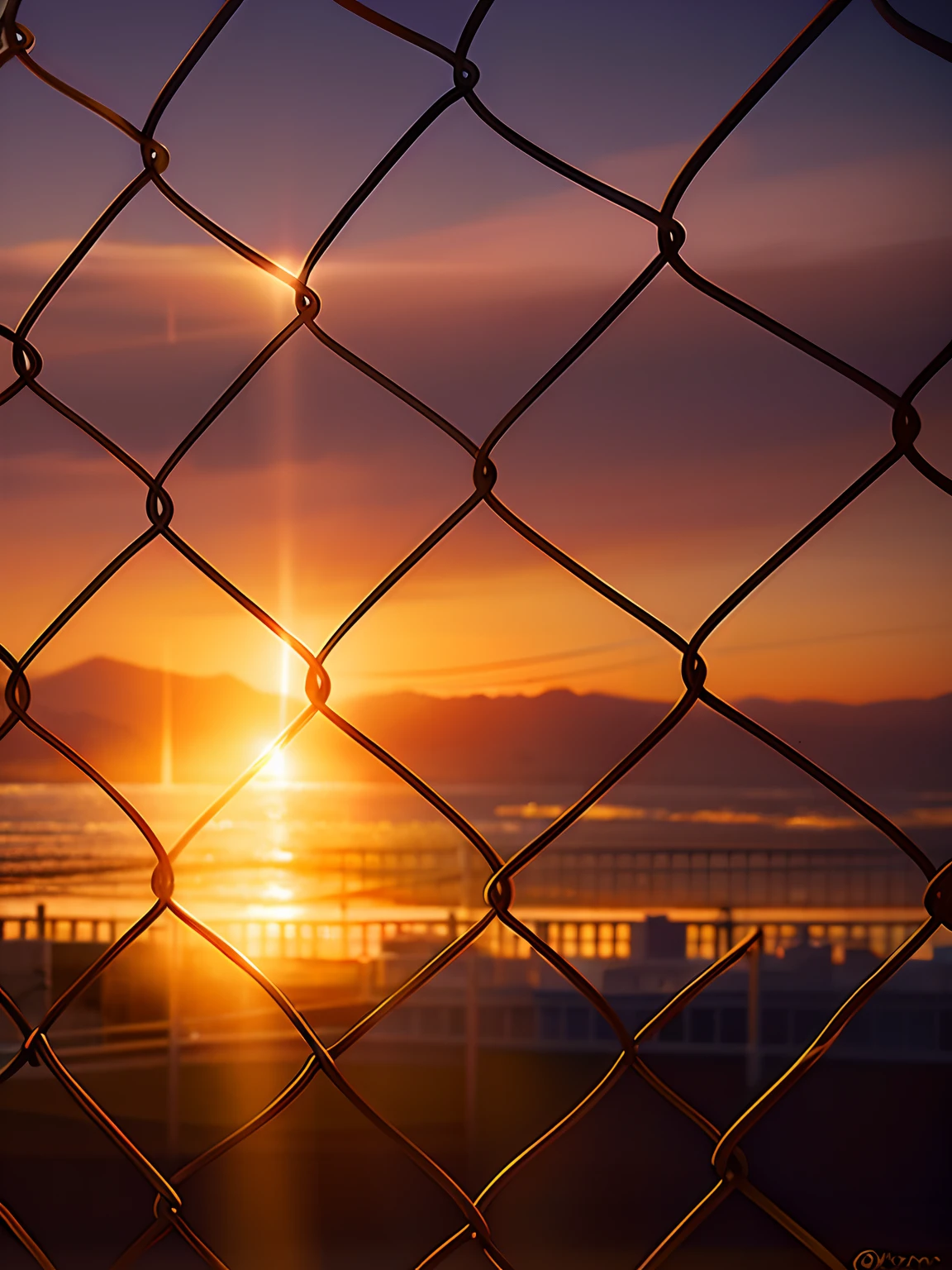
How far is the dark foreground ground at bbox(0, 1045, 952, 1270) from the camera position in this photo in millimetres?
2773

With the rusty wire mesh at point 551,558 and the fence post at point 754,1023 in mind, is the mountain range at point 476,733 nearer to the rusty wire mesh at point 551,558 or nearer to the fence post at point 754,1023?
the fence post at point 754,1023

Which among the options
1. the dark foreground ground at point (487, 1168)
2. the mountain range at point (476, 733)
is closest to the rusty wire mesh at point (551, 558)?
the dark foreground ground at point (487, 1168)

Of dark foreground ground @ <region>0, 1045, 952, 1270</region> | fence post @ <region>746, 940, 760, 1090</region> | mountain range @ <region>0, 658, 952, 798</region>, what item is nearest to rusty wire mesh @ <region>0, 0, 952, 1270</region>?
dark foreground ground @ <region>0, 1045, 952, 1270</region>

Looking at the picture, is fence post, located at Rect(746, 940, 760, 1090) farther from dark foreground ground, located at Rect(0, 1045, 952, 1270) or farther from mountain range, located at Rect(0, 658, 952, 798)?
mountain range, located at Rect(0, 658, 952, 798)

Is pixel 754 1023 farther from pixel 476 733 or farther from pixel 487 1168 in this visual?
pixel 476 733

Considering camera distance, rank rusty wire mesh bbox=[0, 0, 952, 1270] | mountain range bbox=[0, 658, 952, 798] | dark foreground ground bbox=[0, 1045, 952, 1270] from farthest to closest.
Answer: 1. mountain range bbox=[0, 658, 952, 798]
2. dark foreground ground bbox=[0, 1045, 952, 1270]
3. rusty wire mesh bbox=[0, 0, 952, 1270]

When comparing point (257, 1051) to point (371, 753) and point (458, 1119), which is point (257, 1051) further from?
point (371, 753)

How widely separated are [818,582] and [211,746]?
216 inches

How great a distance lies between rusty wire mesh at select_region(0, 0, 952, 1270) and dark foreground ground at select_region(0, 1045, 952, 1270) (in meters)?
2.46

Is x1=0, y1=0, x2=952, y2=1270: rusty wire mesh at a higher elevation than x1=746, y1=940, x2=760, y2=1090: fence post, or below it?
higher

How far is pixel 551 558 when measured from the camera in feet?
0.92

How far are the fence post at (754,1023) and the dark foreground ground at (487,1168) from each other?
142mm

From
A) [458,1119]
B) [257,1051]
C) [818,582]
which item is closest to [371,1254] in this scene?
[458,1119]

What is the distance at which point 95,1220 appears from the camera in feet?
9.25
